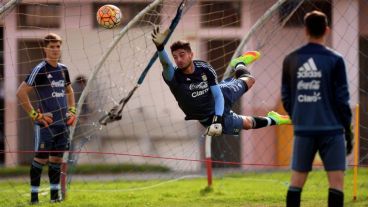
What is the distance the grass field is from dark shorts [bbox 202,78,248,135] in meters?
1.00

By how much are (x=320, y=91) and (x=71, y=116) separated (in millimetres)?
4557

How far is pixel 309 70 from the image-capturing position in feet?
20.2

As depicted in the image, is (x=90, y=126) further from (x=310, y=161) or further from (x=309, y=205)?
(x=310, y=161)

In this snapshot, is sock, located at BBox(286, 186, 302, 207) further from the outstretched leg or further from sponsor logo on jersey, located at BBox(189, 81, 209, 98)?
the outstretched leg

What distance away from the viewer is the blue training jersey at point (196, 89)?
842 cm

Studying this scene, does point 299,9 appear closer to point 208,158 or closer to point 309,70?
point 208,158

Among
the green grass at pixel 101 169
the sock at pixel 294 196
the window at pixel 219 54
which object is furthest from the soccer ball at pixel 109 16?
the green grass at pixel 101 169

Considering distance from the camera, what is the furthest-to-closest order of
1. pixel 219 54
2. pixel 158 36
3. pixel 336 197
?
pixel 219 54 → pixel 158 36 → pixel 336 197

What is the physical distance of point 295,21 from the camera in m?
13.1

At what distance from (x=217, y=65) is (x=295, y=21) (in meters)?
1.54

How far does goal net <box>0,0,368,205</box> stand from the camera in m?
11.3

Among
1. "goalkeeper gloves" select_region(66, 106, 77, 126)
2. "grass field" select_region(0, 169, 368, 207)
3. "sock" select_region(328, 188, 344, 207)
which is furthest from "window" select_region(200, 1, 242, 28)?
"sock" select_region(328, 188, 344, 207)

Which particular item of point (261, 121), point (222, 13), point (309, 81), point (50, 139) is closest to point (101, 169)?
point (222, 13)

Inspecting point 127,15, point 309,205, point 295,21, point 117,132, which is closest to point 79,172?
point 117,132
